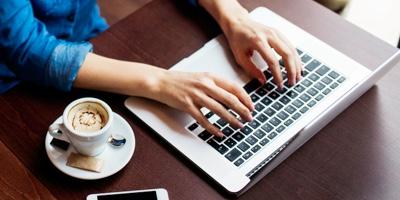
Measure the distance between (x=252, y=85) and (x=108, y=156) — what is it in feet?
0.93

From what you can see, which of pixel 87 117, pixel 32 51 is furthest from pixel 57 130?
pixel 32 51

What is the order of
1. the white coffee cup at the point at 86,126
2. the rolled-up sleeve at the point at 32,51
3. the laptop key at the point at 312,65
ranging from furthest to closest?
the laptop key at the point at 312,65 → the rolled-up sleeve at the point at 32,51 → the white coffee cup at the point at 86,126

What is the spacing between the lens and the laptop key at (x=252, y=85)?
0.95 metres

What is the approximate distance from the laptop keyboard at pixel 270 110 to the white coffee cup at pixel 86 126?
149mm

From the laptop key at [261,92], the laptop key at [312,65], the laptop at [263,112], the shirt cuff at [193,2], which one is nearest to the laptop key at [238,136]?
the laptop at [263,112]

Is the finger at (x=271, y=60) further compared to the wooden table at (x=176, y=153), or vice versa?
the finger at (x=271, y=60)

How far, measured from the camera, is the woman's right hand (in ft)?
2.86

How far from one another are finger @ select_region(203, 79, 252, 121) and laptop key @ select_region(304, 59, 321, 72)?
18 cm

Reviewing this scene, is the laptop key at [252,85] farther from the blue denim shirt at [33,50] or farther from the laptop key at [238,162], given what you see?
the blue denim shirt at [33,50]

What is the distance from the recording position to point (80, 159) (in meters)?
0.83

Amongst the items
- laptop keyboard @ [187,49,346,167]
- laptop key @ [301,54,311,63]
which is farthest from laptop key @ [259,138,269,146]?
laptop key @ [301,54,311,63]

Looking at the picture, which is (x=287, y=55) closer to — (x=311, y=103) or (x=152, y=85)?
(x=311, y=103)

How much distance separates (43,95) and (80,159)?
156 millimetres

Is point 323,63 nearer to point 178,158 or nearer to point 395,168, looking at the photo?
point 395,168
